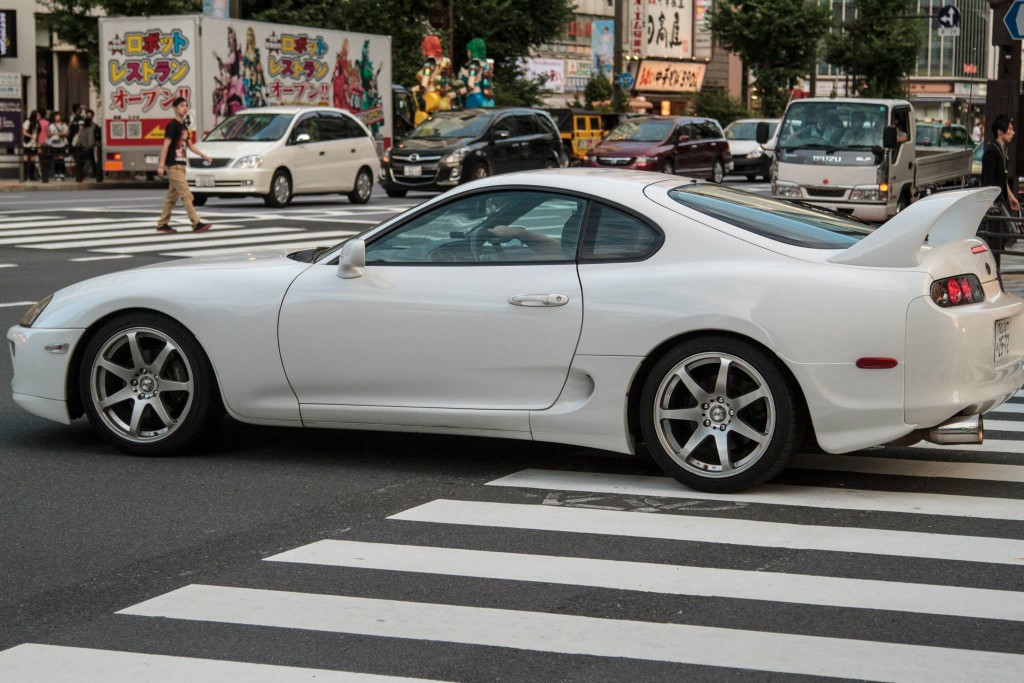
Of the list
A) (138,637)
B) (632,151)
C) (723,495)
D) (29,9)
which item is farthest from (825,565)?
(29,9)

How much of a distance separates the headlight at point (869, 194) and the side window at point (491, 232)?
17.4m

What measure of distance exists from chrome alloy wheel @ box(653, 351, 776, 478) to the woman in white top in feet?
110

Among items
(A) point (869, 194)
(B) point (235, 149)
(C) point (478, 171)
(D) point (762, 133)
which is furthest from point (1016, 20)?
(C) point (478, 171)

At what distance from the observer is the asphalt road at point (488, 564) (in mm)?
4453

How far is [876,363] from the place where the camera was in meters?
6.15

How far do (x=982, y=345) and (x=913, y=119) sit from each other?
64.6 ft

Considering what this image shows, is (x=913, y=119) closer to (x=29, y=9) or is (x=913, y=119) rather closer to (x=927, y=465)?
(x=927, y=465)

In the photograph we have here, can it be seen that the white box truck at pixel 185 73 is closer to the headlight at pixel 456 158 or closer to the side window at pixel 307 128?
the side window at pixel 307 128

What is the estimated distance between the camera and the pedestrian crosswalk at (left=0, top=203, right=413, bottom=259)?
19188mm

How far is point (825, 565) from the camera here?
17.8 ft

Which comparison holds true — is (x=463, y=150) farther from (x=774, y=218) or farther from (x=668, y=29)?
(x=668, y=29)

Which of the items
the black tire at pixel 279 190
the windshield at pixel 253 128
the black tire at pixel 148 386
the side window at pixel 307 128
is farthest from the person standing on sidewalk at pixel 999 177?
the windshield at pixel 253 128

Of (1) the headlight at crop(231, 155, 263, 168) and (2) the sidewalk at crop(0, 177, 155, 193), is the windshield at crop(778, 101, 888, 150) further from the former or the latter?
(2) the sidewalk at crop(0, 177, 155, 193)

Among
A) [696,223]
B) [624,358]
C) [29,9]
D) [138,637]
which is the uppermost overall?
[29,9]
